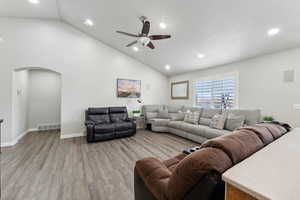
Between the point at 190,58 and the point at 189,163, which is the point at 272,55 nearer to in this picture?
the point at 190,58

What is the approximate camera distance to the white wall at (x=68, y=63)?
12.5ft

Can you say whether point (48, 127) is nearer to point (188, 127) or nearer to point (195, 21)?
point (188, 127)

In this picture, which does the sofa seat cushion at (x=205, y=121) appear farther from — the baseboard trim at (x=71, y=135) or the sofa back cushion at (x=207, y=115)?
the baseboard trim at (x=71, y=135)

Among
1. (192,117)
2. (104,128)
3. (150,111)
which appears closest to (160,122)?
(150,111)

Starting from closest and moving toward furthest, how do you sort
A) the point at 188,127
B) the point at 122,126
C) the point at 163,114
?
the point at 188,127 < the point at 122,126 < the point at 163,114

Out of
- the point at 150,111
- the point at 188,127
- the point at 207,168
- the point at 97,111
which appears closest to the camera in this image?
the point at 207,168

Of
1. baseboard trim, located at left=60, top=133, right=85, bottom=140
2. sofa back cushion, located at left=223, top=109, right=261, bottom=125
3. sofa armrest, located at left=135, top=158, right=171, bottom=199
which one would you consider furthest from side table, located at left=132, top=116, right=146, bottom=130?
sofa armrest, located at left=135, top=158, right=171, bottom=199

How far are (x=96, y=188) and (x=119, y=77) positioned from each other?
13.8 feet

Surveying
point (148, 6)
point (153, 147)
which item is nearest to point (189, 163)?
point (153, 147)

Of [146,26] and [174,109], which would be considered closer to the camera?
[146,26]

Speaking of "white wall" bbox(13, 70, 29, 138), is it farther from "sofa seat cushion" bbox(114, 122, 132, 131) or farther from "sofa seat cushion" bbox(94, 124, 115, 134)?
"sofa seat cushion" bbox(114, 122, 132, 131)

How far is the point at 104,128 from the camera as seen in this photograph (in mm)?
4191

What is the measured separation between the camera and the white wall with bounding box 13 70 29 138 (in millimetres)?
4016

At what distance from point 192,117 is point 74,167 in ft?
A: 11.9
